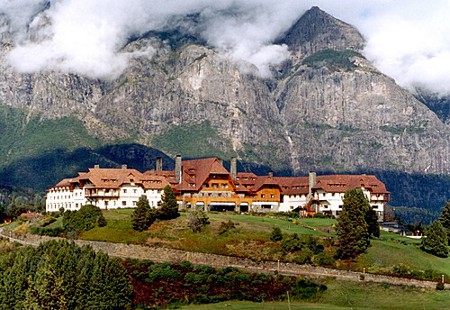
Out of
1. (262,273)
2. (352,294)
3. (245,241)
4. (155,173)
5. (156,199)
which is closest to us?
(352,294)

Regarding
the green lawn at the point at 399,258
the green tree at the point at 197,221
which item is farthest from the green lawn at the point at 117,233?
the green lawn at the point at 399,258

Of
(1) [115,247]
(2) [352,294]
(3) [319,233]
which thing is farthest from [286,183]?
(2) [352,294]

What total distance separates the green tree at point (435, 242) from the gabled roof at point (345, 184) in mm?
41206

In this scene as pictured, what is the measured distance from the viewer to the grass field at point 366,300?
79.8 m

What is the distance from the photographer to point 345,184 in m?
144

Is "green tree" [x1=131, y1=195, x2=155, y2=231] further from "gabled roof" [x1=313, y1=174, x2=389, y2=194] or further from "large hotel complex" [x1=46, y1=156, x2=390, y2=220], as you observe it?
"gabled roof" [x1=313, y1=174, x2=389, y2=194]

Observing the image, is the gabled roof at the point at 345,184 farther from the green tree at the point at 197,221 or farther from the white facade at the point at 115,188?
the green tree at the point at 197,221

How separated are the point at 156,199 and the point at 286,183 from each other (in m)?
29.2

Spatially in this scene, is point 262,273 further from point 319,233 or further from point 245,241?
point 319,233

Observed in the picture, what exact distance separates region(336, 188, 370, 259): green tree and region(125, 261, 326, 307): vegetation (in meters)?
9.67

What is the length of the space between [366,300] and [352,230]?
53.0ft

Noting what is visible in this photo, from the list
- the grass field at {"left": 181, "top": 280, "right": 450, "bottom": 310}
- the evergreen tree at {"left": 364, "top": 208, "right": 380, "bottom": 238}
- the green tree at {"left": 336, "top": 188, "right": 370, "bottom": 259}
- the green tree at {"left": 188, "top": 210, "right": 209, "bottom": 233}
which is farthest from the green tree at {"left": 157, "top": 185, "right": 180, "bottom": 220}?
the grass field at {"left": 181, "top": 280, "right": 450, "bottom": 310}

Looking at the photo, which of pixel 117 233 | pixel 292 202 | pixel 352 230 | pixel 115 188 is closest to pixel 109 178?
pixel 115 188

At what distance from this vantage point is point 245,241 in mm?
103125
